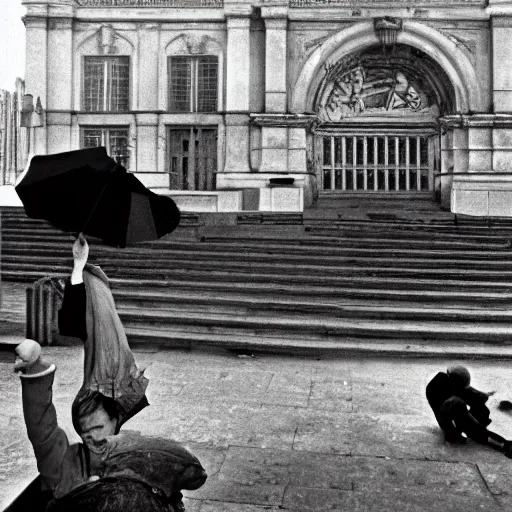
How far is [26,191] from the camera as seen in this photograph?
394cm

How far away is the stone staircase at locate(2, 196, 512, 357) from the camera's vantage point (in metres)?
9.67

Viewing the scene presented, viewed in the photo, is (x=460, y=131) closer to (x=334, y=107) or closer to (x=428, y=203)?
(x=428, y=203)

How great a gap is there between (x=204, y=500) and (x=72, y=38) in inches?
776

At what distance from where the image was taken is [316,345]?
30.3 feet

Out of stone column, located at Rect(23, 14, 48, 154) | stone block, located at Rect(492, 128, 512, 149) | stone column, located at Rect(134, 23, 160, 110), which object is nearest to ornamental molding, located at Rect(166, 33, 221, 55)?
stone column, located at Rect(134, 23, 160, 110)

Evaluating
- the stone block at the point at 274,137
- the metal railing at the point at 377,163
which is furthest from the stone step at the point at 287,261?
the metal railing at the point at 377,163

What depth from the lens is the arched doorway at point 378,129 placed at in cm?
2173

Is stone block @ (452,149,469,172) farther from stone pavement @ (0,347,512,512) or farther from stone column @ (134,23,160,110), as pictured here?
stone pavement @ (0,347,512,512)

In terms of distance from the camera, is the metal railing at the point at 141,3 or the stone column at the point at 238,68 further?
the metal railing at the point at 141,3

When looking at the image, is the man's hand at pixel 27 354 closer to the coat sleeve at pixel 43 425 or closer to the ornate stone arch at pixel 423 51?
the coat sleeve at pixel 43 425

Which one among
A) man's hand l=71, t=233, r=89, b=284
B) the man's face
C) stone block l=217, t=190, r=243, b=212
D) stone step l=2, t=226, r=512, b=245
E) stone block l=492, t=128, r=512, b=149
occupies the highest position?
stone block l=492, t=128, r=512, b=149

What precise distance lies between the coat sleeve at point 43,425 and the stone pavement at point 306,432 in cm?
154

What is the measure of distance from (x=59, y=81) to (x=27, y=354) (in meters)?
20.0

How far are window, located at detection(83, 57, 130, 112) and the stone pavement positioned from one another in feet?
46.7
